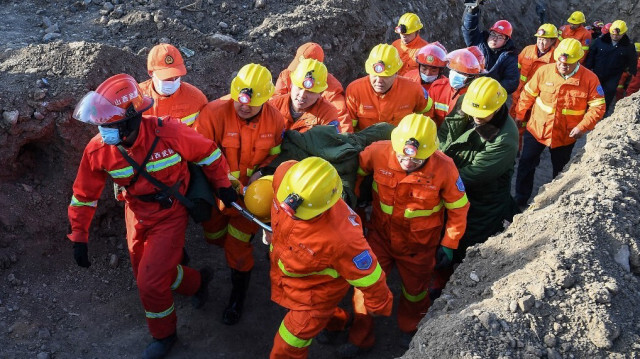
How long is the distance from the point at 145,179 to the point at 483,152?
3.05 metres

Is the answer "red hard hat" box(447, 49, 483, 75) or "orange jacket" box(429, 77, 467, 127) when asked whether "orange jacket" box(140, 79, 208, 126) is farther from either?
"red hard hat" box(447, 49, 483, 75)

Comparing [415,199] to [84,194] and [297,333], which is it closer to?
[297,333]

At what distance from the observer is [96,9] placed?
26.2 ft

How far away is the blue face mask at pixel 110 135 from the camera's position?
425 cm

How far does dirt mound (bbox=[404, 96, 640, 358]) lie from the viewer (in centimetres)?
351

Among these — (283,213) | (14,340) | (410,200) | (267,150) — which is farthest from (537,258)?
(14,340)

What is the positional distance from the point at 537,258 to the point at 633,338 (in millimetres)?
857

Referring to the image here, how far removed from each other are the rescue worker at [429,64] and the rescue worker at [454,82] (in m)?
0.28

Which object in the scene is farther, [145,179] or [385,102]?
[385,102]

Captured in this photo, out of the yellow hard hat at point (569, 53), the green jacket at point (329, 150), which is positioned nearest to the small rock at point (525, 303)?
the green jacket at point (329, 150)

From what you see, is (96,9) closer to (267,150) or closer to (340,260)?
A: (267,150)

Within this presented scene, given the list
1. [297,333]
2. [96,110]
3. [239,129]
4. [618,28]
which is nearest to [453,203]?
[297,333]

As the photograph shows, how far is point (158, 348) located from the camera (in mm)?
5078

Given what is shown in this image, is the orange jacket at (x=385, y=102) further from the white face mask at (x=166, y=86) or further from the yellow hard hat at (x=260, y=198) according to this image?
the yellow hard hat at (x=260, y=198)
